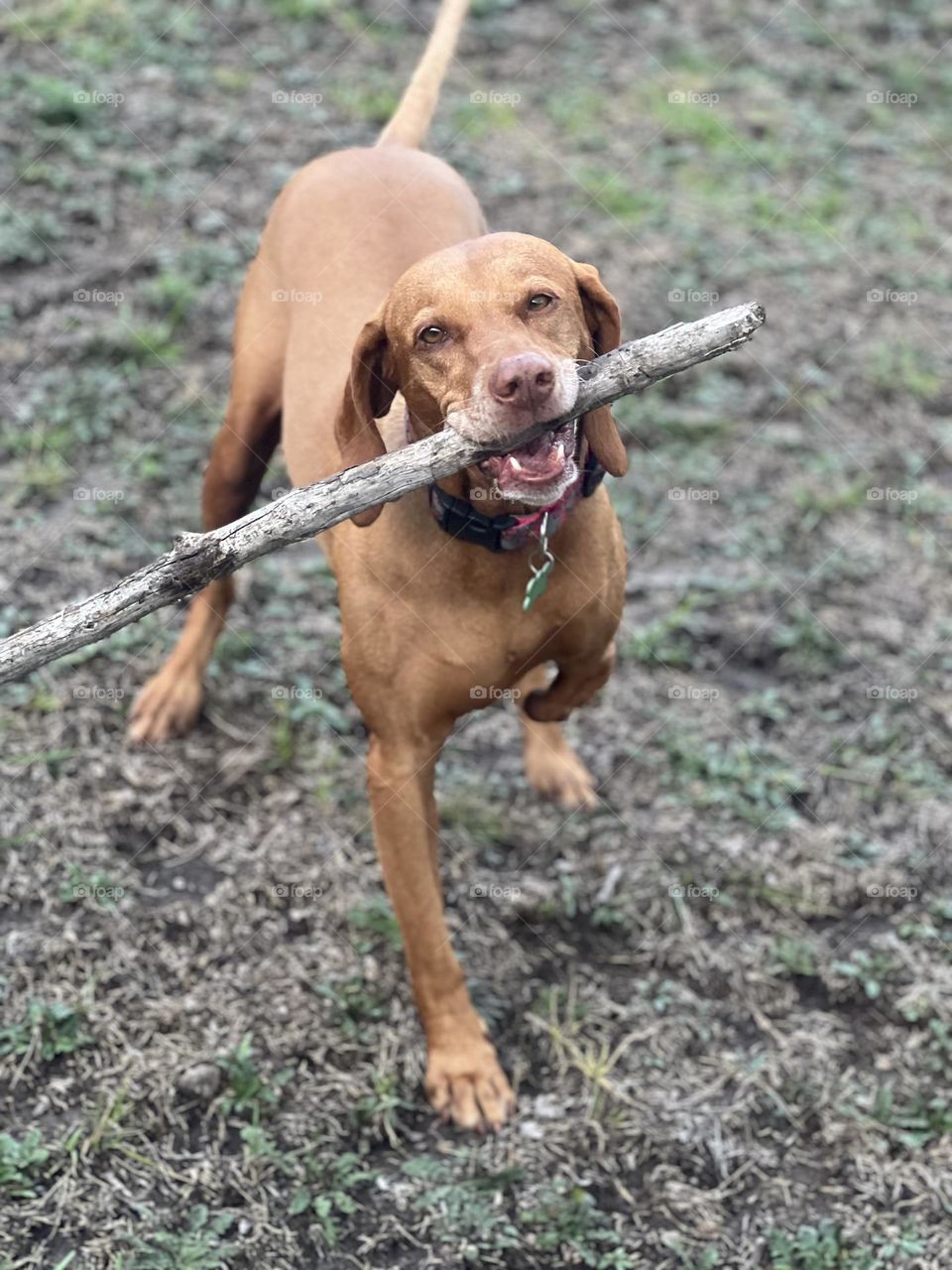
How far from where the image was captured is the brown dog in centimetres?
322

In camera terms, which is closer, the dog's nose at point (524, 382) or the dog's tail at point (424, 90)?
the dog's nose at point (524, 382)

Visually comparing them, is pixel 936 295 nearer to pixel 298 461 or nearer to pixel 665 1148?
pixel 298 461

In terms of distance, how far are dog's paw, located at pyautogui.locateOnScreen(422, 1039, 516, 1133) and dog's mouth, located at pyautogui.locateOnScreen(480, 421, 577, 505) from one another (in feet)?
5.17

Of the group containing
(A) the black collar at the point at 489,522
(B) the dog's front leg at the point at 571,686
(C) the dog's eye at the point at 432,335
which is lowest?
(B) the dog's front leg at the point at 571,686

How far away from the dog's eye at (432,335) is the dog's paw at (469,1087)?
180cm

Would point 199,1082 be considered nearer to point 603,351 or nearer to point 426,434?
point 426,434

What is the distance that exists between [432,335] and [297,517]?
23.5 inches

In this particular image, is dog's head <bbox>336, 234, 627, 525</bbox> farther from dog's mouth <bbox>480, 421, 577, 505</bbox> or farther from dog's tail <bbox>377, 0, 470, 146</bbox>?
dog's tail <bbox>377, 0, 470, 146</bbox>

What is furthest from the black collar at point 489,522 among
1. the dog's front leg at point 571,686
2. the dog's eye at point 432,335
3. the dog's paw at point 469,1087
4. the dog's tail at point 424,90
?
the dog's tail at point 424,90

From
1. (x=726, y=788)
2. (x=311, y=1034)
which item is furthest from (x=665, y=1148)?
(x=726, y=788)

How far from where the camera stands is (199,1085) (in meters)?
3.87

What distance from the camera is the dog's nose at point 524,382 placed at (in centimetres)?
295

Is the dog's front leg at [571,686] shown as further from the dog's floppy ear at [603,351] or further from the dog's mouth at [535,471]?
the dog's mouth at [535,471]

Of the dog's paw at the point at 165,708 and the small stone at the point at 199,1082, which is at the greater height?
the dog's paw at the point at 165,708
